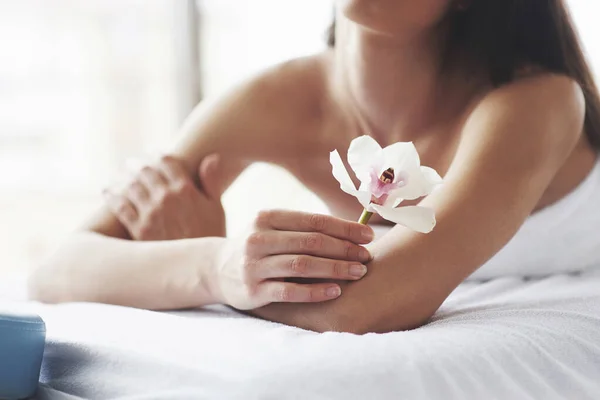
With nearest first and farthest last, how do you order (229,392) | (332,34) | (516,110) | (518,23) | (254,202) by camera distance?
(229,392) < (516,110) < (518,23) < (332,34) < (254,202)

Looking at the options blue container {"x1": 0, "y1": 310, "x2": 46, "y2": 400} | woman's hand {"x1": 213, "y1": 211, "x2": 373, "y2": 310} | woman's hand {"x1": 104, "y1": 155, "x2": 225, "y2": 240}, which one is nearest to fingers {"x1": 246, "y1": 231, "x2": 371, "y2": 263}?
woman's hand {"x1": 213, "y1": 211, "x2": 373, "y2": 310}

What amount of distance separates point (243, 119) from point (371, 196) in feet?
2.32

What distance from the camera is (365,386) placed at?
77 cm

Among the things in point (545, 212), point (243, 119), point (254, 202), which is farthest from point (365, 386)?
point (254, 202)

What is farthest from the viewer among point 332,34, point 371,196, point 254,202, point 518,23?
point 254,202

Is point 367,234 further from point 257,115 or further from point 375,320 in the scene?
point 257,115

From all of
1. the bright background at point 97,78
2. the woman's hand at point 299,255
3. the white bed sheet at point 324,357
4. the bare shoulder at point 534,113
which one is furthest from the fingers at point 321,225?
the bright background at point 97,78

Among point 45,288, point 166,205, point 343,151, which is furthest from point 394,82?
point 45,288

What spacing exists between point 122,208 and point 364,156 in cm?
68

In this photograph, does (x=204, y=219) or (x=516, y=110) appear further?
(x=204, y=219)

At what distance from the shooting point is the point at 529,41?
136 centimetres

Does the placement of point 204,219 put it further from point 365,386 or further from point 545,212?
point 365,386

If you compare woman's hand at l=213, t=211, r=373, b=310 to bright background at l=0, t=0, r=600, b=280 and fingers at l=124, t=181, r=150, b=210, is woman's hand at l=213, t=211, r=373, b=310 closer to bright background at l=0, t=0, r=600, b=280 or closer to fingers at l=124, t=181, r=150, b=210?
fingers at l=124, t=181, r=150, b=210

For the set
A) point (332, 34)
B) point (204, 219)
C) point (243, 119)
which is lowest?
point (204, 219)
